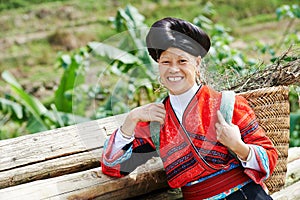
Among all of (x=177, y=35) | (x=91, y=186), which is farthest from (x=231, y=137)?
(x=91, y=186)

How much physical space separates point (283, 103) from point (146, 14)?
3.19m

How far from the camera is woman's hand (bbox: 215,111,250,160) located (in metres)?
1.47

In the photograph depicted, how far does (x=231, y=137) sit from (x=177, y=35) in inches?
11.9

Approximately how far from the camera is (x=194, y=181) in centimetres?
158

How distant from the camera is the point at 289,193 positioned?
6.66ft

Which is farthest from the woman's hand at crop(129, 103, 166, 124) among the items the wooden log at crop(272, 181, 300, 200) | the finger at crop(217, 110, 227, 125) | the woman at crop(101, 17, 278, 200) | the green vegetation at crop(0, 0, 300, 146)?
the green vegetation at crop(0, 0, 300, 146)

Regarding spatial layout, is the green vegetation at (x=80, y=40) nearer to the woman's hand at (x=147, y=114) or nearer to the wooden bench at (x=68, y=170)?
the wooden bench at (x=68, y=170)

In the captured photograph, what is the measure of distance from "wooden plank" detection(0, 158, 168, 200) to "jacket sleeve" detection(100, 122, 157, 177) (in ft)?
0.13

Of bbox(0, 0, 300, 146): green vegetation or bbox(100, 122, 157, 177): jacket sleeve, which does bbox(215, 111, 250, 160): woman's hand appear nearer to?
bbox(100, 122, 157, 177): jacket sleeve

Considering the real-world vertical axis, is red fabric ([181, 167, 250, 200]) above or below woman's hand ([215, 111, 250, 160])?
below

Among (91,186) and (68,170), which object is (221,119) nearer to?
(91,186)

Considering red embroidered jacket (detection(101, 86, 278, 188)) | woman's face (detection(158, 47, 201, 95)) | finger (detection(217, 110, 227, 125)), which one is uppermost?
woman's face (detection(158, 47, 201, 95))

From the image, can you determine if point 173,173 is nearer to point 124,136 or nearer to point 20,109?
point 124,136

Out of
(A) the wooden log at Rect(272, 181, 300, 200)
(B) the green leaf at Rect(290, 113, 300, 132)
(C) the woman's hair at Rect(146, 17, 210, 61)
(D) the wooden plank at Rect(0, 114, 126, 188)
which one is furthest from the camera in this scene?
(B) the green leaf at Rect(290, 113, 300, 132)
